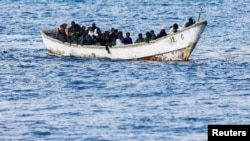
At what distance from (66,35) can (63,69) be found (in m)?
4.08

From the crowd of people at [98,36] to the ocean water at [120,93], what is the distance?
803 millimetres

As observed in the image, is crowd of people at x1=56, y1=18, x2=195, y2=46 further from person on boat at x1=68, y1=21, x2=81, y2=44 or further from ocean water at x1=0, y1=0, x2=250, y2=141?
ocean water at x1=0, y1=0, x2=250, y2=141

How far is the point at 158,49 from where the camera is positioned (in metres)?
54.2

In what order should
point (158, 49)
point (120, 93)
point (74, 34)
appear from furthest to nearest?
point (74, 34) → point (158, 49) → point (120, 93)

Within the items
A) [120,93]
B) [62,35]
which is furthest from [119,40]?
[120,93]

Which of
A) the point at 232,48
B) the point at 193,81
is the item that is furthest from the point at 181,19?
the point at 193,81

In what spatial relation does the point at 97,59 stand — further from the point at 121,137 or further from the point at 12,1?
the point at 12,1

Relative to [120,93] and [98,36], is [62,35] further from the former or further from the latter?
[120,93]

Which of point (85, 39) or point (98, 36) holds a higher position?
point (98, 36)

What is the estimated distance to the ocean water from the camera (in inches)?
1565

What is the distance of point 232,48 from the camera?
62656 millimetres

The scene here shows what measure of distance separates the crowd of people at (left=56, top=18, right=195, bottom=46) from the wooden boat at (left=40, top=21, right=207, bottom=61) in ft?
0.99

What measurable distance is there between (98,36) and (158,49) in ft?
A: 10.6

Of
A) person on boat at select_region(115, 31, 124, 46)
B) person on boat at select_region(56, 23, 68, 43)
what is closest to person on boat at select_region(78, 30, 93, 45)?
person on boat at select_region(56, 23, 68, 43)
